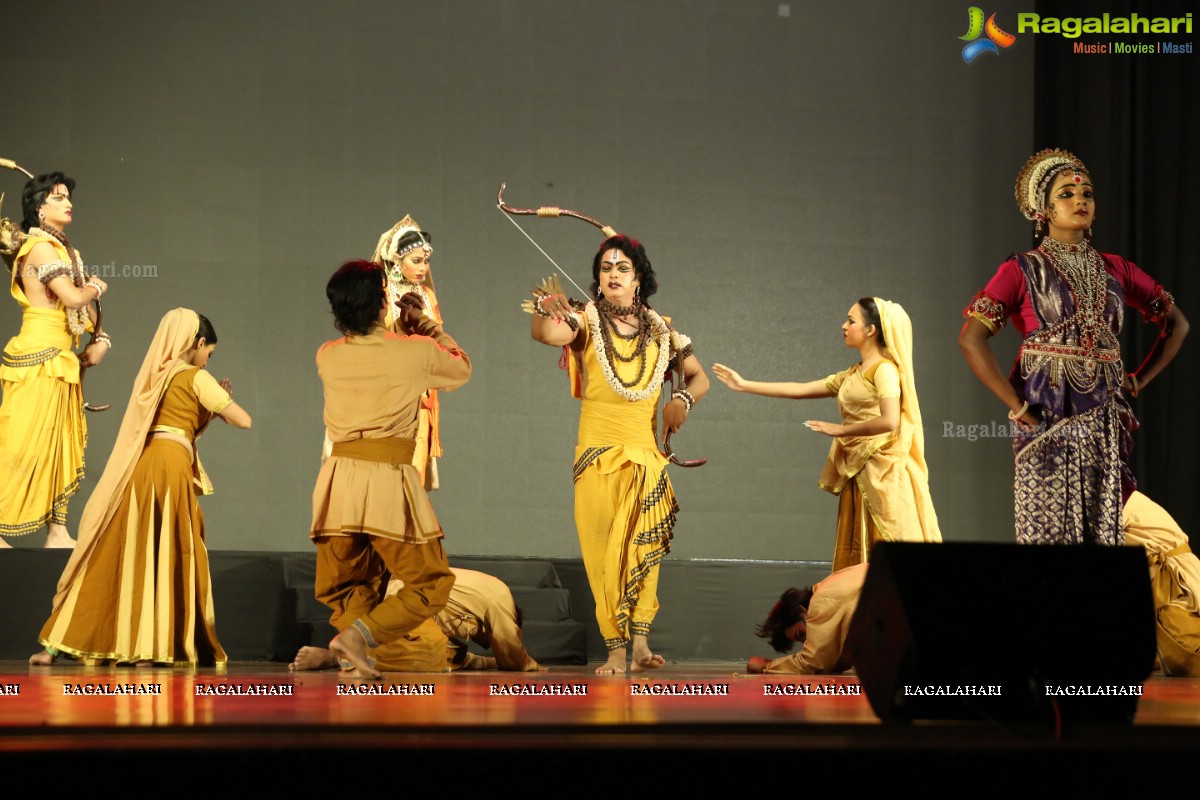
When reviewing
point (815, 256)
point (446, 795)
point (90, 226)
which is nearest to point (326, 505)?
point (446, 795)

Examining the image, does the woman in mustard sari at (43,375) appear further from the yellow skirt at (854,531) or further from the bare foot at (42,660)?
the yellow skirt at (854,531)

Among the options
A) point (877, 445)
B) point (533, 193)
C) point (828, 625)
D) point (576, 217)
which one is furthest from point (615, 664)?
point (533, 193)

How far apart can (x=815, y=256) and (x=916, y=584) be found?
607cm

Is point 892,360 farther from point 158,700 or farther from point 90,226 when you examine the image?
point 90,226

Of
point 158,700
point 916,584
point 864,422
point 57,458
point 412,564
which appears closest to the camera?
point 916,584

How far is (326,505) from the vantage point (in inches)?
166

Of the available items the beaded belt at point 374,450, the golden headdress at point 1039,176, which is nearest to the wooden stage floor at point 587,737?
the beaded belt at point 374,450

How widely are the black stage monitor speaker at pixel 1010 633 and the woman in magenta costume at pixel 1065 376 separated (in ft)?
6.39

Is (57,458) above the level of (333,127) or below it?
below

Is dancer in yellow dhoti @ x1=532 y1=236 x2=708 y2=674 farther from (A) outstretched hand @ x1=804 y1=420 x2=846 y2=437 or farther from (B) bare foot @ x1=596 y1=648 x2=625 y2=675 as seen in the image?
(A) outstretched hand @ x1=804 y1=420 x2=846 y2=437

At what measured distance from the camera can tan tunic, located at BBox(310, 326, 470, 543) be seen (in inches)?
164

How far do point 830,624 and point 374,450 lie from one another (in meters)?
1.77

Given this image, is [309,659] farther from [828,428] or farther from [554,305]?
[828,428]

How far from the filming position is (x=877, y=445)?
5.99m
